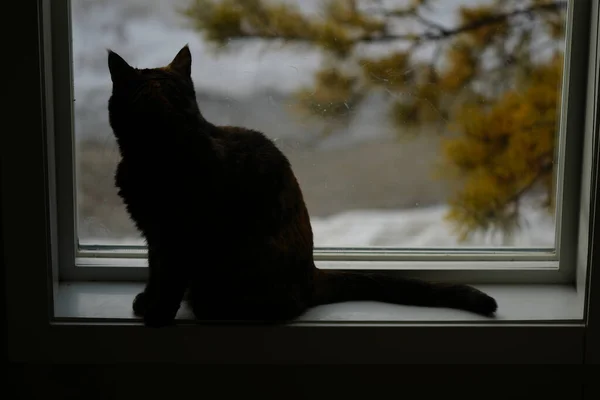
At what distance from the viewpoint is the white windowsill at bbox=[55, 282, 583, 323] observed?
1198mm

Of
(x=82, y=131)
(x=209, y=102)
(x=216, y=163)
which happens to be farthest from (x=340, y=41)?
(x=82, y=131)

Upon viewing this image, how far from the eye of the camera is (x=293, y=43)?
130cm

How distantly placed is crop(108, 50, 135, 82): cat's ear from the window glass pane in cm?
24

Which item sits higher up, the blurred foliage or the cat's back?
the blurred foliage

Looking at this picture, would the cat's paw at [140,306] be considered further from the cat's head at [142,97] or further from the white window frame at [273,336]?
the cat's head at [142,97]

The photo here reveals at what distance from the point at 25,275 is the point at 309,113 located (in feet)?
2.07

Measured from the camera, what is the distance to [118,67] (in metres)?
1.05

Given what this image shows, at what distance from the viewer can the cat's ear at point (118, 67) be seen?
105 centimetres

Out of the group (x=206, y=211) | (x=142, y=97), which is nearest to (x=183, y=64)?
(x=142, y=97)

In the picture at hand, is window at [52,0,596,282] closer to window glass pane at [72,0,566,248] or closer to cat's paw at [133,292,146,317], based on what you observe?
window glass pane at [72,0,566,248]

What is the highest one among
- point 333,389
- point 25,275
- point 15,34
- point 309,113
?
point 15,34

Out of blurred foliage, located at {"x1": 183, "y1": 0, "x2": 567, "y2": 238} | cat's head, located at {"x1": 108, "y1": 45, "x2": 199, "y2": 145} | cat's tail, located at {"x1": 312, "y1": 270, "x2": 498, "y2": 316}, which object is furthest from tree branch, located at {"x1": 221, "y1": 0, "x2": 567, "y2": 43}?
cat's tail, located at {"x1": 312, "y1": 270, "x2": 498, "y2": 316}

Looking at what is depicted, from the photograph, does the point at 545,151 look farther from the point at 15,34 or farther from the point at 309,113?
the point at 15,34

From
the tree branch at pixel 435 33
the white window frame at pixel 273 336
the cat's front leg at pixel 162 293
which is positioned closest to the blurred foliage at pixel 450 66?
the tree branch at pixel 435 33
